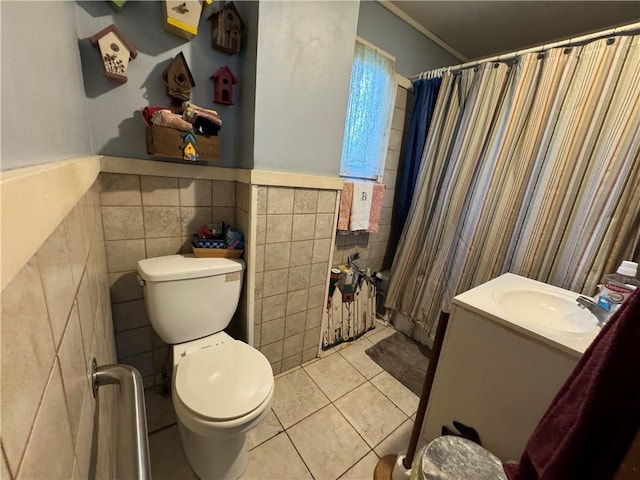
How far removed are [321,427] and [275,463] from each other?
259 mm

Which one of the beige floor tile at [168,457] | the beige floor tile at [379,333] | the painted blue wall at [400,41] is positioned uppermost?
the painted blue wall at [400,41]

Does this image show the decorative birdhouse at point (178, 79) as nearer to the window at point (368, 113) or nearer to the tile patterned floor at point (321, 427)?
the window at point (368, 113)

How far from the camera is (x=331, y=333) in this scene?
1750mm

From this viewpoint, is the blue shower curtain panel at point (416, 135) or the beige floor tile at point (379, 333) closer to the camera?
the blue shower curtain panel at point (416, 135)

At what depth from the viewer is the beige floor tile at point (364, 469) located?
1078 millimetres

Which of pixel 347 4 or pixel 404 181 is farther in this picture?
pixel 404 181

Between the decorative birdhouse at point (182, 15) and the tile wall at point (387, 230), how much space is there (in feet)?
4.32

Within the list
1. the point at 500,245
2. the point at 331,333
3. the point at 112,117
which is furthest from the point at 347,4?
the point at 331,333

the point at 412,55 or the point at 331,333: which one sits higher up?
the point at 412,55

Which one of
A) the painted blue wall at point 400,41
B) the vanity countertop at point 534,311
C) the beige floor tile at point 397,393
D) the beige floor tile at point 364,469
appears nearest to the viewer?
the vanity countertop at point 534,311

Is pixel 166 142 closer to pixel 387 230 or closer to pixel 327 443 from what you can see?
pixel 327 443

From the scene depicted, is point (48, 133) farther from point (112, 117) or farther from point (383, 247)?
point (383, 247)

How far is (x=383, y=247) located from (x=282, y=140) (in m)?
1.34

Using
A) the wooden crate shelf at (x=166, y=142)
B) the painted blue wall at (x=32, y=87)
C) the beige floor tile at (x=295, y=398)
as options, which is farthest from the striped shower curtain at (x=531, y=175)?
the painted blue wall at (x=32, y=87)
